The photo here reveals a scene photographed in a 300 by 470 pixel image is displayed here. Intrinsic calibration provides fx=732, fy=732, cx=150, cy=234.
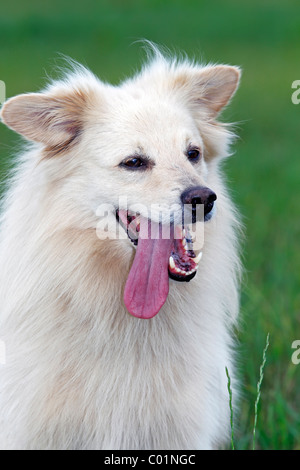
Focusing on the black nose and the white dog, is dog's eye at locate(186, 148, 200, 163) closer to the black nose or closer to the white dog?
the white dog

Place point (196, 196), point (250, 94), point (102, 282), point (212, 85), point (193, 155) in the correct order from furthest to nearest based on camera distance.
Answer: point (250, 94)
point (212, 85)
point (193, 155)
point (102, 282)
point (196, 196)

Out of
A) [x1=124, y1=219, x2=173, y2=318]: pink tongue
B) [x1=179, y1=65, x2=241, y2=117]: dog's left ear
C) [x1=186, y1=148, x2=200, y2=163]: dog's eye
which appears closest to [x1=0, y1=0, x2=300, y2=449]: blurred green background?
[x1=179, y1=65, x2=241, y2=117]: dog's left ear

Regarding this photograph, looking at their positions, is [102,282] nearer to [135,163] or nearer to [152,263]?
[152,263]

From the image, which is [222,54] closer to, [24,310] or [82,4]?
[82,4]

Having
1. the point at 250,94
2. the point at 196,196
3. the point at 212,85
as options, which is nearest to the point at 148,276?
the point at 196,196

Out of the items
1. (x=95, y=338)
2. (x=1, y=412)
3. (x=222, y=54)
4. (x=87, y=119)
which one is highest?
(x=222, y=54)

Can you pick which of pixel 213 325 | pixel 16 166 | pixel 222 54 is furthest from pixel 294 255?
pixel 222 54

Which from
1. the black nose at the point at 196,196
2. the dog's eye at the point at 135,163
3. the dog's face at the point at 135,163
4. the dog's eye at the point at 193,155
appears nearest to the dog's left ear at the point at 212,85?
the dog's face at the point at 135,163
